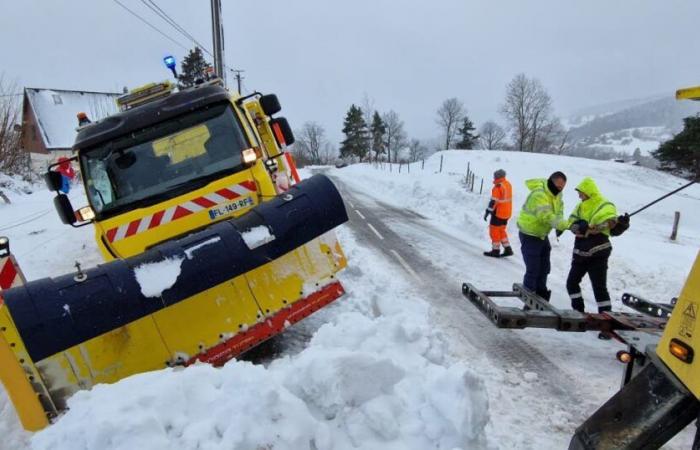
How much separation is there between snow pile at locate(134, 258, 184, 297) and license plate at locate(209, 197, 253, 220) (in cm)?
122

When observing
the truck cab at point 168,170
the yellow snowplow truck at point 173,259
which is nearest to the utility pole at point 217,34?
the yellow snowplow truck at point 173,259

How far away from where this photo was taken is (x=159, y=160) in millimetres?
4660

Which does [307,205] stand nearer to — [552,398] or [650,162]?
[552,398]

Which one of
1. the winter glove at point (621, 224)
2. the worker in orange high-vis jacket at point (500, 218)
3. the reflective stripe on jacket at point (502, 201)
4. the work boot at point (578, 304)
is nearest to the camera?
the winter glove at point (621, 224)

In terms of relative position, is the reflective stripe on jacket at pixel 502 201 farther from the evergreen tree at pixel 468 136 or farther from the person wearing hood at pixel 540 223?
the evergreen tree at pixel 468 136

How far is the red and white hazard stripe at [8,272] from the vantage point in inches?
165

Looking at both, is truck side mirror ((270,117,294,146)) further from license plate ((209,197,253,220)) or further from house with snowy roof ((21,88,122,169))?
house with snowy roof ((21,88,122,169))

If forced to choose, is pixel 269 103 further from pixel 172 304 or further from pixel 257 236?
pixel 172 304

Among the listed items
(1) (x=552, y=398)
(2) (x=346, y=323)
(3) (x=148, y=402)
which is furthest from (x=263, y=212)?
(1) (x=552, y=398)

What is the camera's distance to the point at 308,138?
9112 centimetres

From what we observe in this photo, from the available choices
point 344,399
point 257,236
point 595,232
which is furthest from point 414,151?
point 344,399

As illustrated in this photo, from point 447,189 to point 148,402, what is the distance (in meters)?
15.7

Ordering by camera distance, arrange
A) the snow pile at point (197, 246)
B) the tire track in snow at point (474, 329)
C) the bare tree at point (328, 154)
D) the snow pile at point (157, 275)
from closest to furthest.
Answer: the snow pile at point (157, 275)
the snow pile at point (197, 246)
the tire track in snow at point (474, 329)
the bare tree at point (328, 154)

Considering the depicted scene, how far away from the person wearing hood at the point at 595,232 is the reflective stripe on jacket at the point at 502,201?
3728mm
